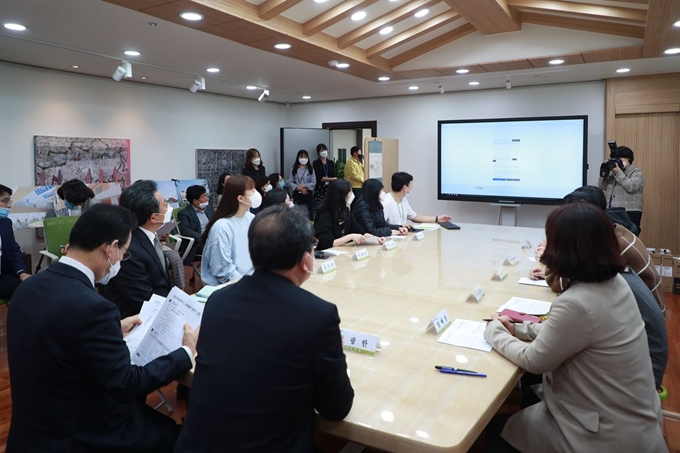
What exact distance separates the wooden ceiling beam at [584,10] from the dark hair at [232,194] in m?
3.22

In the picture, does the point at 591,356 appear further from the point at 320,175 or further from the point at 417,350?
the point at 320,175

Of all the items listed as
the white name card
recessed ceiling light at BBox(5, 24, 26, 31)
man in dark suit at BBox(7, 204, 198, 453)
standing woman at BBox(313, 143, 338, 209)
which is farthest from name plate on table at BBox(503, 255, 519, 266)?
standing woman at BBox(313, 143, 338, 209)

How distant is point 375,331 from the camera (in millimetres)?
1913

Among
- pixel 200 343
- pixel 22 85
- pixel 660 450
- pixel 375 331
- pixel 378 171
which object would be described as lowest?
pixel 660 450

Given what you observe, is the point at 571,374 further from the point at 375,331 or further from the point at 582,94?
the point at 582,94

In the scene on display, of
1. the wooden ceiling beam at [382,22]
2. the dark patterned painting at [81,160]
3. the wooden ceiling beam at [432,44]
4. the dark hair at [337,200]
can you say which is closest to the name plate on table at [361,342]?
the dark hair at [337,200]

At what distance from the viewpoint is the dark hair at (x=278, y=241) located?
4.11 feet

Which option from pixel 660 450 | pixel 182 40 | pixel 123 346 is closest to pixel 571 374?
pixel 660 450

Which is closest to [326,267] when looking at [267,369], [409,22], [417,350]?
[417,350]

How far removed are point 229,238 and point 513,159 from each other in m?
5.36

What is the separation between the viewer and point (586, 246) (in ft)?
4.76

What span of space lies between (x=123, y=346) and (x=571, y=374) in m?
1.34

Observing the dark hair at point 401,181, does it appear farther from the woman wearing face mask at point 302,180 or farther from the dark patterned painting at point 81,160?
the dark patterned painting at point 81,160

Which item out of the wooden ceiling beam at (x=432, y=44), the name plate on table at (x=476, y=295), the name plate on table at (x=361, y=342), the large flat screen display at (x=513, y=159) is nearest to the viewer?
the name plate on table at (x=361, y=342)
